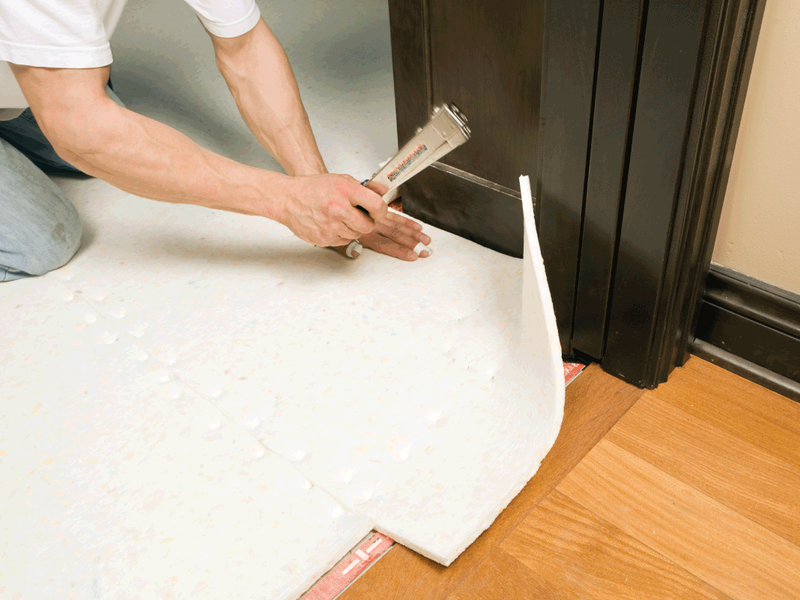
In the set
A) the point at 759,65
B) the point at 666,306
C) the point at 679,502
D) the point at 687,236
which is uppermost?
the point at 759,65

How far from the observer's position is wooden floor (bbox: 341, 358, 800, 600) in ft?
2.36

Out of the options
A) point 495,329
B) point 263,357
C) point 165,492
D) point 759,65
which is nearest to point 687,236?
point 759,65

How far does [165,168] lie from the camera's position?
1000mm

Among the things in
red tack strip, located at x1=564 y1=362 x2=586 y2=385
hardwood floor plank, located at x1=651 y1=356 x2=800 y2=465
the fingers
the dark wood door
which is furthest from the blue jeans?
hardwood floor plank, located at x1=651 y1=356 x2=800 y2=465

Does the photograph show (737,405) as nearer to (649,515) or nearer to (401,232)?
(649,515)

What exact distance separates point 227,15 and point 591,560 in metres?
1.10

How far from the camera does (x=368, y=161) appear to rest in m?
1.49

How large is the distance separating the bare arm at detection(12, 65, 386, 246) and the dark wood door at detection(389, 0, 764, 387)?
0.28 meters

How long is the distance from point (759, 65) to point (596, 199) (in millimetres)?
244

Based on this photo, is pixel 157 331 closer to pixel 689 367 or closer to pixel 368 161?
pixel 368 161

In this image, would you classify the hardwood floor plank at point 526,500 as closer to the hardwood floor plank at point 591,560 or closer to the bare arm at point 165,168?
the hardwood floor plank at point 591,560

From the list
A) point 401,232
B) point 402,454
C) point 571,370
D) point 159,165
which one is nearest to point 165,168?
point 159,165

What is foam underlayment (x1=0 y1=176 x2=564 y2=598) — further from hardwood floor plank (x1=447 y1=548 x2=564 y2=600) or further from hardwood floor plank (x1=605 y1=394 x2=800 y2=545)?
hardwood floor plank (x1=605 y1=394 x2=800 y2=545)

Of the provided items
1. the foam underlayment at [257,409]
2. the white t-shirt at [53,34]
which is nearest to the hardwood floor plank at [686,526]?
the foam underlayment at [257,409]
